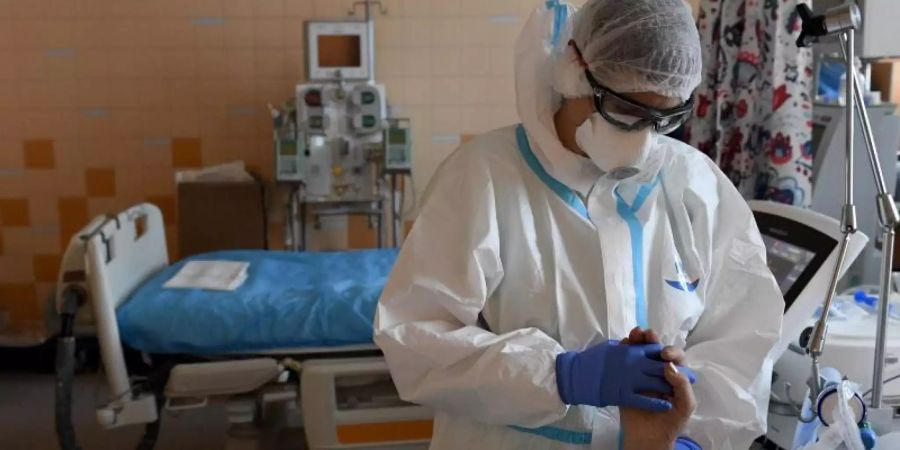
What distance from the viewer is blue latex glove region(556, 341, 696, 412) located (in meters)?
1.19

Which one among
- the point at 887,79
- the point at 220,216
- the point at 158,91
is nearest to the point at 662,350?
the point at 220,216

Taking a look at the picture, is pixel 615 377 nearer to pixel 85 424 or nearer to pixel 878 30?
pixel 878 30

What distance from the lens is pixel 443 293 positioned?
1283mm

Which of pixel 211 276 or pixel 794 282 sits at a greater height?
pixel 794 282

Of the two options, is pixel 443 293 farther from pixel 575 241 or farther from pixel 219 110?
pixel 219 110

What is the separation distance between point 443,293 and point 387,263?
182 cm

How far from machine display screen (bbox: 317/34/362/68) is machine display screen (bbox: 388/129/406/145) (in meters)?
0.33

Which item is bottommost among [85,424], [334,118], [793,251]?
[85,424]

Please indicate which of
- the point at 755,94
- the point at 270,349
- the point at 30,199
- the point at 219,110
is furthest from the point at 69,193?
the point at 755,94

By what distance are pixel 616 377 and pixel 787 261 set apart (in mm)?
953

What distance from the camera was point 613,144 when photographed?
1.30 m

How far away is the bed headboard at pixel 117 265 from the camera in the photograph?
240cm

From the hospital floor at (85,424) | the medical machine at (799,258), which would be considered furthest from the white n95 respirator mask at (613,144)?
the hospital floor at (85,424)

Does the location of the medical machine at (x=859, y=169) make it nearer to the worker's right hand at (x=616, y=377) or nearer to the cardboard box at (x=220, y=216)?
the worker's right hand at (x=616, y=377)
